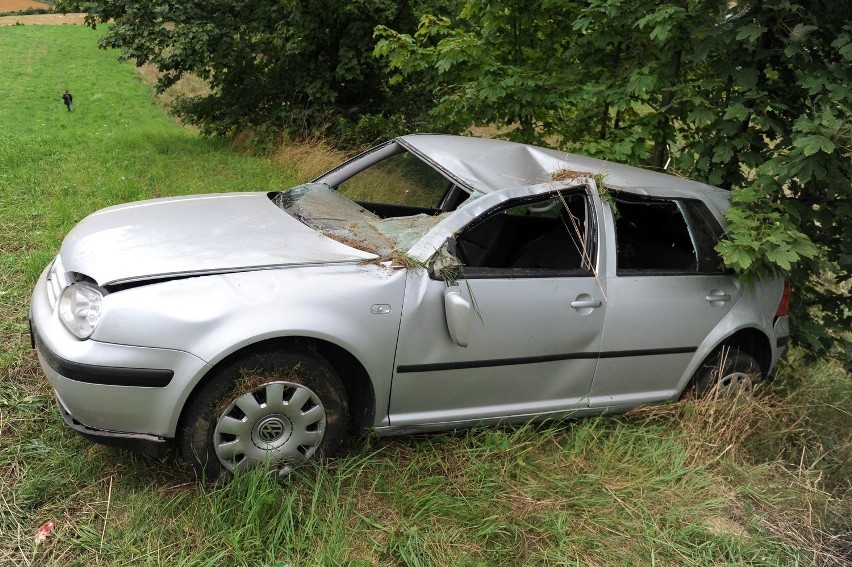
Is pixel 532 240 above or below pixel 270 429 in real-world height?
above

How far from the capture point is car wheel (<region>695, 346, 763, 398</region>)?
13.1 ft

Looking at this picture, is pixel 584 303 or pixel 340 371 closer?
pixel 340 371

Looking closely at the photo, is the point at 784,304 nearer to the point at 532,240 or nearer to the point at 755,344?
the point at 755,344

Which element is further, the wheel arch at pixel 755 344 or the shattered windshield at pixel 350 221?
the wheel arch at pixel 755 344

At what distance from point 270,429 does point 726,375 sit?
107 inches

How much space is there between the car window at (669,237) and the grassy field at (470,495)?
82 cm

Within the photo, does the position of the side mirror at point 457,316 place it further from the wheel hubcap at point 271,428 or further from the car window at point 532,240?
the wheel hubcap at point 271,428

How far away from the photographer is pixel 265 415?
2.84m

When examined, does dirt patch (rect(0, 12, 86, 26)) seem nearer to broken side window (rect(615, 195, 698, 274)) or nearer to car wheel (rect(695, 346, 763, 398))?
broken side window (rect(615, 195, 698, 274))

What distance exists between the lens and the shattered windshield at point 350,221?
10.8 feet

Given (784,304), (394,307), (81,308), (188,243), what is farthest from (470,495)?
(784,304)

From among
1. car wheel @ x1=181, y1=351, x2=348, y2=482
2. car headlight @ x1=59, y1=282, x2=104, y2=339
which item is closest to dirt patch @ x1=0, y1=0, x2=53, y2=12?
car headlight @ x1=59, y1=282, x2=104, y2=339

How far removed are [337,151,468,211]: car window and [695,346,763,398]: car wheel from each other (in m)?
1.92

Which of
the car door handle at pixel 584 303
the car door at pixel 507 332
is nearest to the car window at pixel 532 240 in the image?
the car door at pixel 507 332
